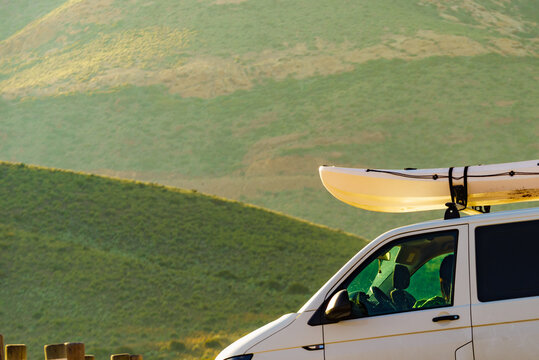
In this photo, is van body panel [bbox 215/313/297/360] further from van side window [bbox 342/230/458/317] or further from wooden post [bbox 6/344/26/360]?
wooden post [bbox 6/344/26/360]

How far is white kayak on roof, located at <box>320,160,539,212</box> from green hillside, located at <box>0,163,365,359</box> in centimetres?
3864

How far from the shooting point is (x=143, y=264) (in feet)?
173

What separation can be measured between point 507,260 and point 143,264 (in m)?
48.2

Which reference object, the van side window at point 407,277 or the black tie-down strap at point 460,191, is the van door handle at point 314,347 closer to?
the van side window at point 407,277

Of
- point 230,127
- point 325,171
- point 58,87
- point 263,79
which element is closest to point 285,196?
point 230,127

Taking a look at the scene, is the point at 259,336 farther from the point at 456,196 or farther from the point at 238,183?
the point at 238,183

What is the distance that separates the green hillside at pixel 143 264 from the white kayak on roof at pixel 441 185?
38.6m

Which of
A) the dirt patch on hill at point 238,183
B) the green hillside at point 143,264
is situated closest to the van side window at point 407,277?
the green hillside at point 143,264

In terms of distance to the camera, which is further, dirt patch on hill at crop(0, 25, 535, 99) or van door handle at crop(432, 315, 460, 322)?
dirt patch on hill at crop(0, 25, 535, 99)

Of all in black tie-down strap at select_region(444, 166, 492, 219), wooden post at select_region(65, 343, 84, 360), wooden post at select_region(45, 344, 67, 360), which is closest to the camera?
black tie-down strap at select_region(444, 166, 492, 219)

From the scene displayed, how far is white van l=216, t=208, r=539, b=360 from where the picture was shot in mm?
5691

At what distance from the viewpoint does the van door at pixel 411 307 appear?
5754mm

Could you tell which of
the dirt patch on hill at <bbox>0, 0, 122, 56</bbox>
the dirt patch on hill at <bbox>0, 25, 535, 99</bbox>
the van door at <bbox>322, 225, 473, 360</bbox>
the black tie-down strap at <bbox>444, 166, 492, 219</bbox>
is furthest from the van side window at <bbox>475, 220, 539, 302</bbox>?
the dirt patch on hill at <bbox>0, 0, 122, 56</bbox>

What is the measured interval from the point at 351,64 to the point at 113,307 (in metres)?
78.9
